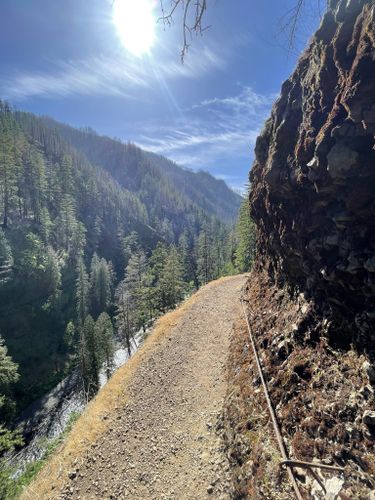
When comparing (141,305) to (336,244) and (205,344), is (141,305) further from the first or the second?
(336,244)

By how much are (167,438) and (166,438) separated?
4 centimetres

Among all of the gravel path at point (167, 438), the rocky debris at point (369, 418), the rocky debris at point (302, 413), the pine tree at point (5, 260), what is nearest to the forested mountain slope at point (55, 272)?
the pine tree at point (5, 260)

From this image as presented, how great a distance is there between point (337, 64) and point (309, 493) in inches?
313

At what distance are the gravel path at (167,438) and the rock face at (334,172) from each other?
4.79 meters

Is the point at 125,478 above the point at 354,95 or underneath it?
underneath

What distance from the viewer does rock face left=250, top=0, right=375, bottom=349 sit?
5.30 meters

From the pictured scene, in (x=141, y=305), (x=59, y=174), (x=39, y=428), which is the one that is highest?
(x=59, y=174)

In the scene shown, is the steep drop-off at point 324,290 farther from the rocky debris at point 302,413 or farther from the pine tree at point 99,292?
the pine tree at point 99,292

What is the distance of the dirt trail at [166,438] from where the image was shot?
25.1 ft

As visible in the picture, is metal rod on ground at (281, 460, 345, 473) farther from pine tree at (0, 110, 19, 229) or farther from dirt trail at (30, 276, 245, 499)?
pine tree at (0, 110, 19, 229)

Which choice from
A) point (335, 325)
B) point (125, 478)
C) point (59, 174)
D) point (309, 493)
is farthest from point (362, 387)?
point (59, 174)

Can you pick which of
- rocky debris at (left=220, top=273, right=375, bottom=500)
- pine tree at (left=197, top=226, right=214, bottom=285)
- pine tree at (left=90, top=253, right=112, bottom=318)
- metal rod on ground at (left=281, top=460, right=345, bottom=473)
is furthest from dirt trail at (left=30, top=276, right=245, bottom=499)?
pine tree at (left=90, top=253, right=112, bottom=318)

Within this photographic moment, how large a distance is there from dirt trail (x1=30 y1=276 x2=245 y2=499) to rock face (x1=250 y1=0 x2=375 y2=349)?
190 inches

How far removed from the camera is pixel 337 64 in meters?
6.07
